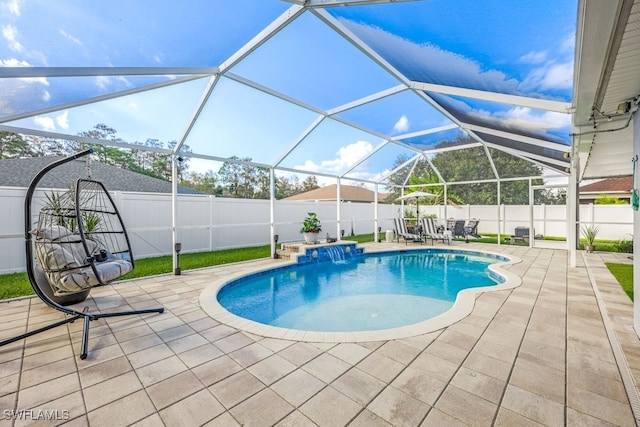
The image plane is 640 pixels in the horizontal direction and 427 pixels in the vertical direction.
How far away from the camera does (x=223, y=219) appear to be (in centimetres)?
1150

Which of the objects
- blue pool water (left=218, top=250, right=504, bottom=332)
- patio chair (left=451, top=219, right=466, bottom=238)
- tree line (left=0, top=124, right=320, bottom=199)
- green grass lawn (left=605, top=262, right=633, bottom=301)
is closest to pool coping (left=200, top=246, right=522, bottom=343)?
blue pool water (left=218, top=250, right=504, bottom=332)

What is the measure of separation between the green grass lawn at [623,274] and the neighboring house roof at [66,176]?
494 inches

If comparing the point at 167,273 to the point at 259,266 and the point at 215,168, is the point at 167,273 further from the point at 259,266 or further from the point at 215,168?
the point at 215,168

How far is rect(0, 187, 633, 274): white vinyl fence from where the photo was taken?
22.4 feet

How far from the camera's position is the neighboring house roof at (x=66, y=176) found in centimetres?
889

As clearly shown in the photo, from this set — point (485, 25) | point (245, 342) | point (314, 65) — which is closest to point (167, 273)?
point (245, 342)

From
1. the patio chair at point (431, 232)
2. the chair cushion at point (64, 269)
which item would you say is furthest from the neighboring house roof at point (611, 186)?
the chair cushion at point (64, 269)

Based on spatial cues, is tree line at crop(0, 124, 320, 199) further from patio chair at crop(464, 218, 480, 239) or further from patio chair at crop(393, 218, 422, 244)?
patio chair at crop(464, 218, 480, 239)

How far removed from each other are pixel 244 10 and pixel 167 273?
5781 mm

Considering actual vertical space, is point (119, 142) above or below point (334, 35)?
below

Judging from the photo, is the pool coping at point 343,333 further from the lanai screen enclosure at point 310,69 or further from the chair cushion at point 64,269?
the lanai screen enclosure at point 310,69

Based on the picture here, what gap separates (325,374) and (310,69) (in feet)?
17.3

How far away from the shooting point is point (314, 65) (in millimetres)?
5426

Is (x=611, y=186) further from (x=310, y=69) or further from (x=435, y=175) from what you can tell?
(x=310, y=69)
